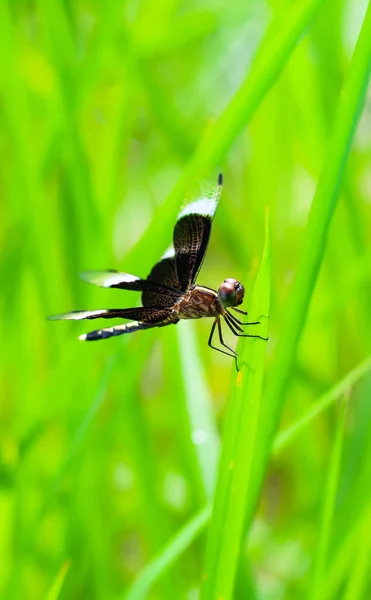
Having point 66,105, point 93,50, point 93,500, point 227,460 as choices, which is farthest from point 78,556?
point 93,50

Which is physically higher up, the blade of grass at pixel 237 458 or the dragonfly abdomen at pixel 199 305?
the dragonfly abdomen at pixel 199 305

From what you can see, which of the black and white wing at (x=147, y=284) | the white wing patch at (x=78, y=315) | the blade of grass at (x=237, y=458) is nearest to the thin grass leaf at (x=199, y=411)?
the black and white wing at (x=147, y=284)

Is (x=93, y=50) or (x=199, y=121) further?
(x=199, y=121)

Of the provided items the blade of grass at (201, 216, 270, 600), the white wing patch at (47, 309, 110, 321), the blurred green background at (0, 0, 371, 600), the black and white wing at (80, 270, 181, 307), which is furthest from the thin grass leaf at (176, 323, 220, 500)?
the blade of grass at (201, 216, 270, 600)

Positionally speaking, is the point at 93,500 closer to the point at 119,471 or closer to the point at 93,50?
the point at 119,471

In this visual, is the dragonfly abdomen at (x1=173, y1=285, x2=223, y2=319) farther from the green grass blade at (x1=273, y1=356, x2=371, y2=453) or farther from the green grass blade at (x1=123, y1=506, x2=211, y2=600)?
the green grass blade at (x1=123, y1=506, x2=211, y2=600)

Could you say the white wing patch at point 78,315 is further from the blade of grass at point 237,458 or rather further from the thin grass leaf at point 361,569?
the thin grass leaf at point 361,569
